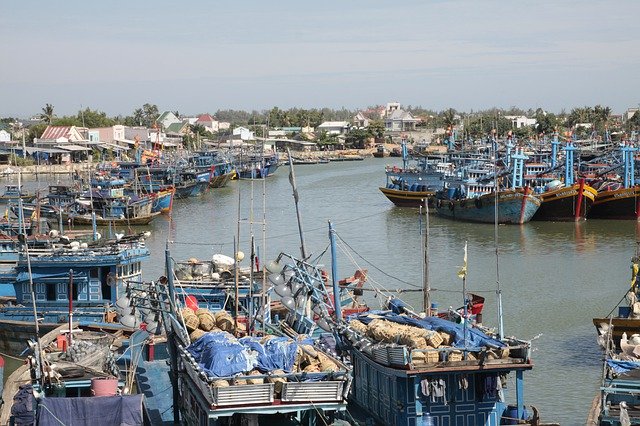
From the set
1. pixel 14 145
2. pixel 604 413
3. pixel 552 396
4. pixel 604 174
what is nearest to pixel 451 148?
pixel 604 174

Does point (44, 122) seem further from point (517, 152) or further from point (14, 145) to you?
point (517, 152)

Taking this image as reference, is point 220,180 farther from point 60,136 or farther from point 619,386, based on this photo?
point 619,386

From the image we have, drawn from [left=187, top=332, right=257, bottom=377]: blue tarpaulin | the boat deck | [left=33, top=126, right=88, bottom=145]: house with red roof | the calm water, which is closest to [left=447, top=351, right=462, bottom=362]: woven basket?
[left=187, top=332, right=257, bottom=377]: blue tarpaulin

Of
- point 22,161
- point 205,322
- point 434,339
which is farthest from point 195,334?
point 22,161

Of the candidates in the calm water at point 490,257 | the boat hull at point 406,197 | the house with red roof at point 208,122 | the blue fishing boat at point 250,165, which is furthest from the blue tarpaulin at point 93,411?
the house with red roof at point 208,122

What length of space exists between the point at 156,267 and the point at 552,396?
22.9 m

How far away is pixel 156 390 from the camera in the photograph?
21484 millimetres

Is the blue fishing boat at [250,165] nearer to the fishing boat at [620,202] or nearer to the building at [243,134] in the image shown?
the building at [243,134]

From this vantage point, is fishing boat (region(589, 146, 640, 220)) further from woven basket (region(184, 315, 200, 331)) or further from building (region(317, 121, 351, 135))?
building (region(317, 121, 351, 135))

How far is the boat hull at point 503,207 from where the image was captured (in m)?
60.0

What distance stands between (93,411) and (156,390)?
154 inches

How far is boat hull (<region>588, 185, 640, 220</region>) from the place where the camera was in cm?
6047

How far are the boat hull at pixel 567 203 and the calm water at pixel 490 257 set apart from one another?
1.10 metres

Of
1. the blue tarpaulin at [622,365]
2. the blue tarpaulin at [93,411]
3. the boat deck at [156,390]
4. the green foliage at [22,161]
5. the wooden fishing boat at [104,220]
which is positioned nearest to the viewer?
the blue tarpaulin at [93,411]
